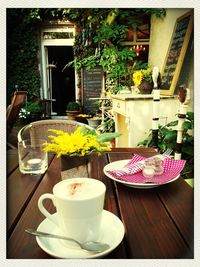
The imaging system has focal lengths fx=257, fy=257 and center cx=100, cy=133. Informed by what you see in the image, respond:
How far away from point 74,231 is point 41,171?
0.93 feet

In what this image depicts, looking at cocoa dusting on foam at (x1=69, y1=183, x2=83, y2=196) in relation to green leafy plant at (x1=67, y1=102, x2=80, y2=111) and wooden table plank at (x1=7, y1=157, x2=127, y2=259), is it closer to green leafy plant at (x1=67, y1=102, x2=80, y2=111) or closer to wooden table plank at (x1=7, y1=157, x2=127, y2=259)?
wooden table plank at (x1=7, y1=157, x2=127, y2=259)

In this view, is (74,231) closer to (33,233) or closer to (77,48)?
(33,233)

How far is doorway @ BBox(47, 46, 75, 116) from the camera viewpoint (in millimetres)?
4023

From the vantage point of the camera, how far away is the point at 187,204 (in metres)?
0.40

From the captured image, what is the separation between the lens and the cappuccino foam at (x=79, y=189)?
11.0 inches

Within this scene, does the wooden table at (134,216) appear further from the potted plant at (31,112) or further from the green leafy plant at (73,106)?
the green leafy plant at (73,106)

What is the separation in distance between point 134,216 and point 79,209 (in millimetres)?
120

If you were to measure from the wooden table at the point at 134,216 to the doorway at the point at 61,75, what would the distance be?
3.59 metres

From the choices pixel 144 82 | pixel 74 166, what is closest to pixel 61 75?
pixel 144 82

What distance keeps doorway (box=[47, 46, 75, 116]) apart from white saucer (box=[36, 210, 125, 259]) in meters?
3.73

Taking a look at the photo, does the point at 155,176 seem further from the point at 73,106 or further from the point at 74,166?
the point at 73,106

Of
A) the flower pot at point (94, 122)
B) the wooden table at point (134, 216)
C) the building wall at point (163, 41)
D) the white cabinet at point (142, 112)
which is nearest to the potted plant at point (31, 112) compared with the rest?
the flower pot at point (94, 122)

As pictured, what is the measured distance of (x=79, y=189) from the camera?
294 millimetres
